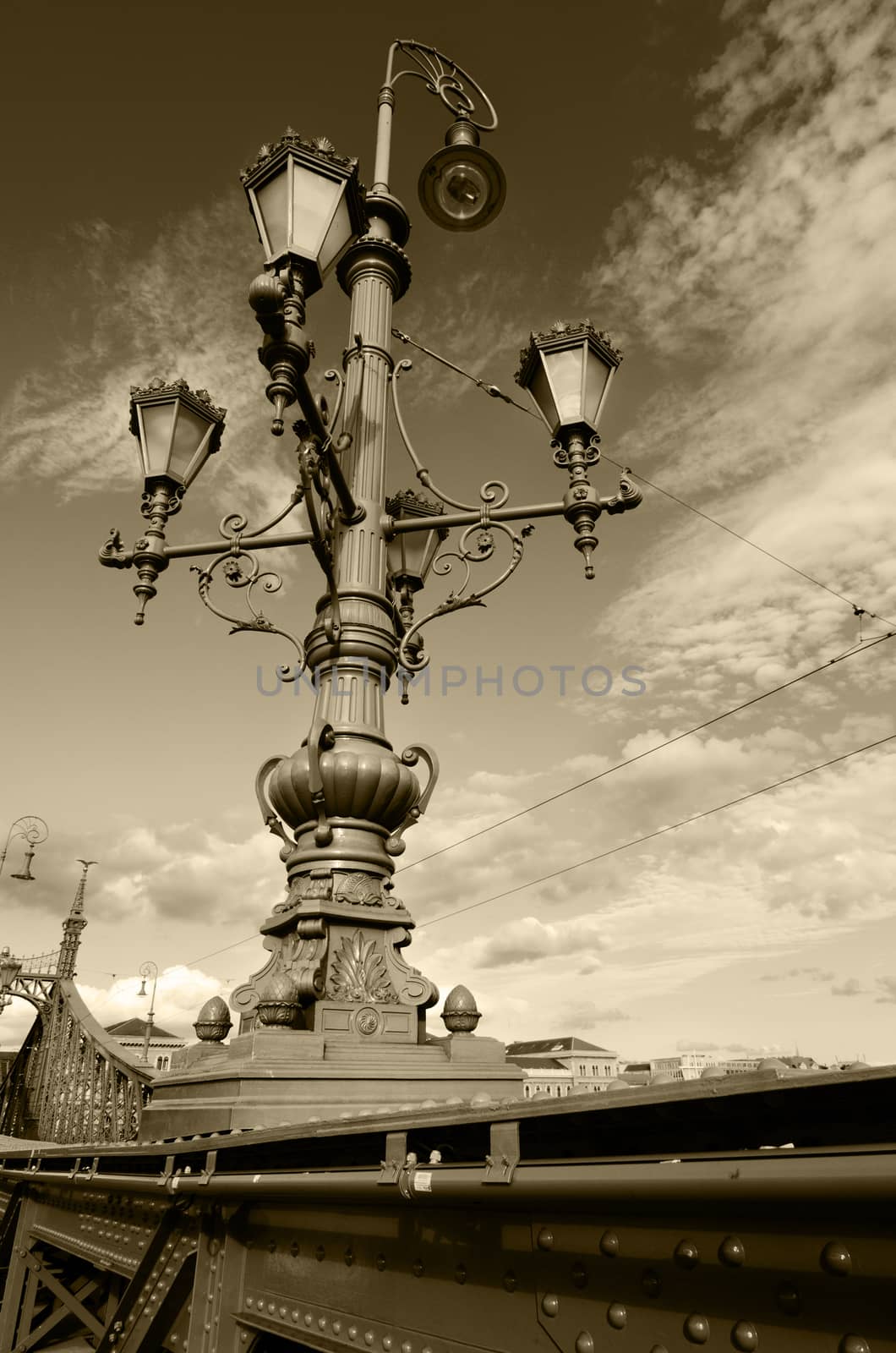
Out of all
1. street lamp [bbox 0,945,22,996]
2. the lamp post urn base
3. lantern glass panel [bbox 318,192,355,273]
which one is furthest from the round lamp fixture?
street lamp [bbox 0,945,22,996]

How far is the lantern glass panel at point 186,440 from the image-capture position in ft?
14.4

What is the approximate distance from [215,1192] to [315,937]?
4.01 ft

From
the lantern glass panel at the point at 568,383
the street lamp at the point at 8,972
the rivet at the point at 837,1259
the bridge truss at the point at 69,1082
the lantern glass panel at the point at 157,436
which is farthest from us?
the street lamp at the point at 8,972

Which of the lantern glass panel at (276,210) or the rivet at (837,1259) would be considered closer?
the rivet at (837,1259)

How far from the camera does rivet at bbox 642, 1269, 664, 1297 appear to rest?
1226 mm

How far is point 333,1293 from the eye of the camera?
72.9 inches

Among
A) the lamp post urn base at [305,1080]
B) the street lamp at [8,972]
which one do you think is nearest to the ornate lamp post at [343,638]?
the lamp post urn base at [305,1080]

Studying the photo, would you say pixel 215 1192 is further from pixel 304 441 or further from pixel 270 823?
pixel 304 441

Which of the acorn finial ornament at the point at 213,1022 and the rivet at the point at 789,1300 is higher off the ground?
the acorn finial ornament at the point at 213,1022

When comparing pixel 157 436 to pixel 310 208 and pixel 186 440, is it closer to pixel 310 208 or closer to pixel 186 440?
pixel 186 440

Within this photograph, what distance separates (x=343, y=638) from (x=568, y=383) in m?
1.76

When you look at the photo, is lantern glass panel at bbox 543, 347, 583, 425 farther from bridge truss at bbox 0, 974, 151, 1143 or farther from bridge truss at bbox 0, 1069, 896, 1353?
bridge truss at bbox 0, 974, 151, 1143

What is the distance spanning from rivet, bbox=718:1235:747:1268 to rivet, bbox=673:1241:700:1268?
0.04 metres

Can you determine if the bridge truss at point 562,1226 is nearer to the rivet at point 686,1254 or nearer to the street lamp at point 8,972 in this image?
the rivet at point 686,1254
